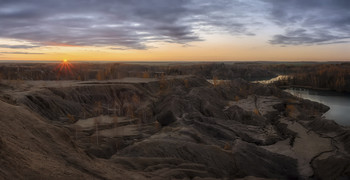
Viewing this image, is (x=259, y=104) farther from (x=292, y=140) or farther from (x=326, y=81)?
(x=326, y=81)

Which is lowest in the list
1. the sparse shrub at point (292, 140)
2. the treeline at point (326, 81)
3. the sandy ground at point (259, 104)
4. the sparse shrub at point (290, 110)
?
the sparse shrub at point (292, 140)

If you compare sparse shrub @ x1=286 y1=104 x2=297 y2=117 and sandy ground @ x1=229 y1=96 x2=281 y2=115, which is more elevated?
sandy ground @ x1=229 y1=96 x2=281 y2=115

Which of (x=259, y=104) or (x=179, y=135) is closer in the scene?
(x=179, y=135)

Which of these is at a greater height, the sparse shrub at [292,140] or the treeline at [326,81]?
the treeline at [326,81]

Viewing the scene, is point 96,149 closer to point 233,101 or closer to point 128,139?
point 128,139

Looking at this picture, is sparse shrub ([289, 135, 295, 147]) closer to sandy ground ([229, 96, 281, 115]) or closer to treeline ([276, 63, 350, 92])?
sandy ground ([229, 96, 281, 115])

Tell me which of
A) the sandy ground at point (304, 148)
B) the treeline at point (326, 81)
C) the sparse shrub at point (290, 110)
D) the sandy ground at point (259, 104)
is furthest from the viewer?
the treeline at point (326, 81)

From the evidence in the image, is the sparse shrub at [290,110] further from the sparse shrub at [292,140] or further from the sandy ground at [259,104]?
the sparse shrub at [292,140]

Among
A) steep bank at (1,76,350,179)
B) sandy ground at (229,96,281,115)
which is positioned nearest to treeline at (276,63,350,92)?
steep bank at (1,76,350,179)

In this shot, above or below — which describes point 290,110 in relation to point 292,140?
above

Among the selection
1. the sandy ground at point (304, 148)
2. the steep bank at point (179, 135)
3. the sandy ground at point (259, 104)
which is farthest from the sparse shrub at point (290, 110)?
the sandy ground at point (304, 148)

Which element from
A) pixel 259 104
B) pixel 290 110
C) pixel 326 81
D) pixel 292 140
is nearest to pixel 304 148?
pixel 292 140

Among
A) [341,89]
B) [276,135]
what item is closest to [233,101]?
[276,135]

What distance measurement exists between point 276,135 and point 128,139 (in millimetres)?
11612
